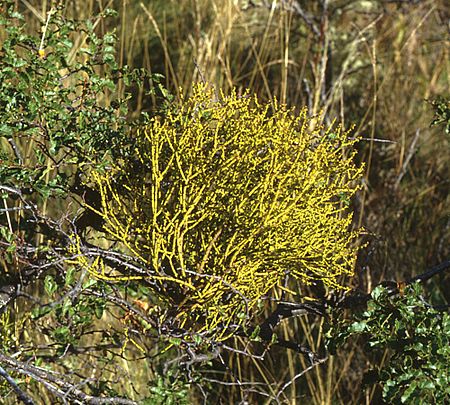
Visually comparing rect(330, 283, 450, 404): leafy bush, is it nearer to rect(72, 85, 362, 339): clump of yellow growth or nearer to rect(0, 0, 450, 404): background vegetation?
rect(72, 85, 362, 339): clump of yellow growth

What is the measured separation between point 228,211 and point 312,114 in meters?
1.20

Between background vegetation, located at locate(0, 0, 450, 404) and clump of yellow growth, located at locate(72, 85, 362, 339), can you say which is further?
background vegetation, located at locate(0, 0, 450, 404)

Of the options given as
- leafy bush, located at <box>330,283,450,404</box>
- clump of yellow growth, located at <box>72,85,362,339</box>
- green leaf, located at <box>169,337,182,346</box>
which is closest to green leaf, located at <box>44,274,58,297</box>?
clump of yellow growth, located at <box>72,85,362,339</box>

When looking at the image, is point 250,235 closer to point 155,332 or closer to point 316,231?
point 316,231

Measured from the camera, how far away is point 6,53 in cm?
135

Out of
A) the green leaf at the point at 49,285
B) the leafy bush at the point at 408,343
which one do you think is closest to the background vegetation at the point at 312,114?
the green leaf at the point at 49,285

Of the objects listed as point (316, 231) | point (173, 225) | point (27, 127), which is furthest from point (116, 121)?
point (316, 231)

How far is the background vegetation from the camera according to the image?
194 cm

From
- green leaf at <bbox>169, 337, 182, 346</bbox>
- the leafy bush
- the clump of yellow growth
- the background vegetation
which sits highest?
the clump of yellow growth

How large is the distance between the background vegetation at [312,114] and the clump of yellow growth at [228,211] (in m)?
0.14

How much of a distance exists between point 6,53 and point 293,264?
2.01ft

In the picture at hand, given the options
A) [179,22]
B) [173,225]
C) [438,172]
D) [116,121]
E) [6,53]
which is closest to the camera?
[173,225]

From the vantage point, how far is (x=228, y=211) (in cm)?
124

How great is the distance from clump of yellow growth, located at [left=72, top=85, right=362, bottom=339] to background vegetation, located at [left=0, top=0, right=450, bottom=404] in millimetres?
137
